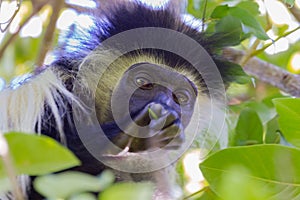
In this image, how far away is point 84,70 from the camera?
6.15 ft

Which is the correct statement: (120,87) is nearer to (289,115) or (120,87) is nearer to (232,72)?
(232,72)

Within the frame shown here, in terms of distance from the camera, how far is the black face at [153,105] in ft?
5.29

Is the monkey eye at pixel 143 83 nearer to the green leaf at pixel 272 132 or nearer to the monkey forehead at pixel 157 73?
the monkey forehead at pixel 157 73

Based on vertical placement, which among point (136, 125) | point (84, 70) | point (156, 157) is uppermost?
point (84, 70)

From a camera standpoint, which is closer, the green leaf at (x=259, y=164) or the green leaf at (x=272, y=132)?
the green leaf at (x=259, y=164)

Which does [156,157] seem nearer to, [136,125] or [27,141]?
[136,125]

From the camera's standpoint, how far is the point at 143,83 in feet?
6.05

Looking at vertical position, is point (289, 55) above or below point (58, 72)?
below

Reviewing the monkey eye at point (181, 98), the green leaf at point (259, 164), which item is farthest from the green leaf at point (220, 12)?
the green leaf at point (259, 164)

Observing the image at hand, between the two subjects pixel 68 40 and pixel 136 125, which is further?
pixel 68 40

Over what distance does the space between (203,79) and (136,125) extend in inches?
19.4

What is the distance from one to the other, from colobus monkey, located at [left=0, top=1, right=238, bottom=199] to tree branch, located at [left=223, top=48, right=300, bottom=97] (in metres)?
0.20

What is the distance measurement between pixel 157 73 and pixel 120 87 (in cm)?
12

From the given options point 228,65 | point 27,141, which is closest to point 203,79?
point 228,65
